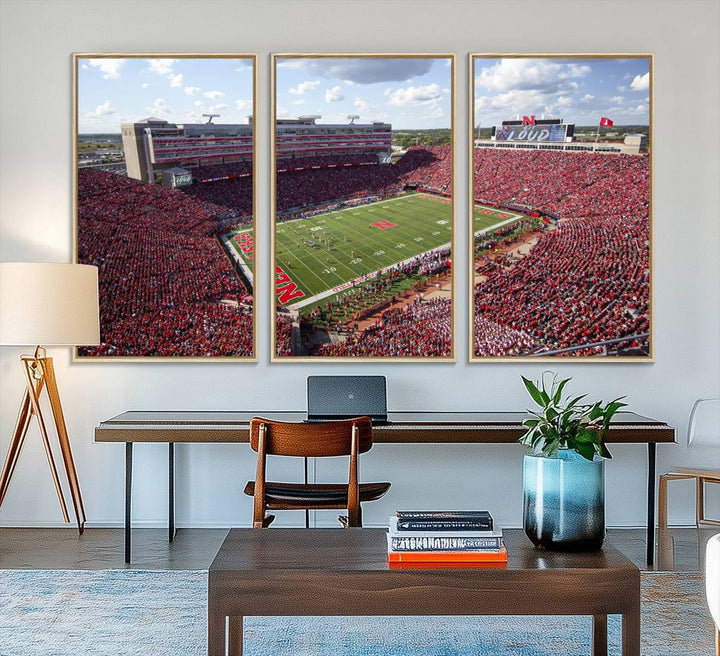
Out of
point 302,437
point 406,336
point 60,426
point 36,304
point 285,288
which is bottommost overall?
point 60,426

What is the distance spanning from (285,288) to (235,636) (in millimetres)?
2472

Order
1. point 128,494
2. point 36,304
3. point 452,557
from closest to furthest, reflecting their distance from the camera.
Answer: point 452,557 → point 128,494 → point 36,304

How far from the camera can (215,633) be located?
2.13 meters

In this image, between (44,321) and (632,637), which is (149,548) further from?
(632,637)

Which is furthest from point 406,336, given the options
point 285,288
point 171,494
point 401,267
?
point 171,494

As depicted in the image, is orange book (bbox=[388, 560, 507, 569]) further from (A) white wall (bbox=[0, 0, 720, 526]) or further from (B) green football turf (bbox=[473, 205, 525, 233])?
(B) green football turf (bbox=[473, 205, 525, 233])

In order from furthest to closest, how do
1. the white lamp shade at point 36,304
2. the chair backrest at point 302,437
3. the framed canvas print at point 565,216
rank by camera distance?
the framed canvas print at point 565,216 < the white lamp shade at point 36,304 < the chair backrest at point 302,437

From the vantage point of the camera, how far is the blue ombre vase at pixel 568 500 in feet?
7.48

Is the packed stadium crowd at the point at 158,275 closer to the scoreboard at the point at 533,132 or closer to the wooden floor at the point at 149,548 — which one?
the wooden floor at the point at 149,548

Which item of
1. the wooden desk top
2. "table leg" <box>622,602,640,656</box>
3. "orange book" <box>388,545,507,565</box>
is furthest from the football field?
"table leg" <box>622,602,640,656</box>

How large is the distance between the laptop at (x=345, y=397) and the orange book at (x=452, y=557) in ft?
6.02

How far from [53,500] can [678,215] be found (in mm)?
3778

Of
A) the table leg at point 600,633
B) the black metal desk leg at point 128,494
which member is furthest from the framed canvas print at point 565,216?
the table leg at point 600,633

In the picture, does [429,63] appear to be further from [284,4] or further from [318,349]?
[318,349]
